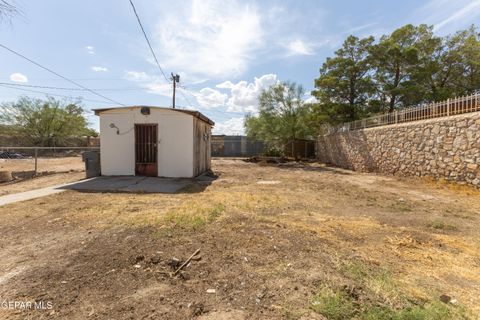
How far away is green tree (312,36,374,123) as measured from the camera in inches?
701

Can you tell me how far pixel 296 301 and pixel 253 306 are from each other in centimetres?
38

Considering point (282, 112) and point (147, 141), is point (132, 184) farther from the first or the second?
point (282, 112)

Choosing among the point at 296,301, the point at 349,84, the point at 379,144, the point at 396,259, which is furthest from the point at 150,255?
the point at 349,84

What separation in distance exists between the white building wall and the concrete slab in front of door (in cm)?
59

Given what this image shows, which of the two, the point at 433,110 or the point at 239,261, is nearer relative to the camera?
the point at 239,261

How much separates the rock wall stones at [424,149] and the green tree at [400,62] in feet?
15.0

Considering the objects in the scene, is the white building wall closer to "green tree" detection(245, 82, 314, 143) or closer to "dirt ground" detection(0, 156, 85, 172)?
"dirt ground" detection(0, 156, 85, 172)

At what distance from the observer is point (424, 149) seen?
32.7 feet

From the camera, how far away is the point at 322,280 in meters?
2.63

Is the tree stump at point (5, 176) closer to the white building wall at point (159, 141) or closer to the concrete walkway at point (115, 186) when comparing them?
the concrete walkway at point (115, 186)

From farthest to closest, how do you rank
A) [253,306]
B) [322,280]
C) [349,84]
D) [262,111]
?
[262,111] < [349,84] < [322,280] < [253,306]

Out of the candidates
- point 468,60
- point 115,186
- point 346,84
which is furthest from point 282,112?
point 115,186

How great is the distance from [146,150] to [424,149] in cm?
1058

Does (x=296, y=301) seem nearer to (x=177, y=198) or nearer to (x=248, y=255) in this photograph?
(x=248, y=255)
